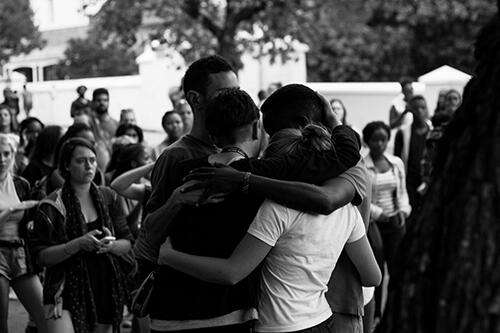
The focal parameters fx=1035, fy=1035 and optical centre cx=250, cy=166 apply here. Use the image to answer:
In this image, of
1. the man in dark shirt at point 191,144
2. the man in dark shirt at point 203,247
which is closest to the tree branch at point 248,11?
the man in dark shirt at point 191,144

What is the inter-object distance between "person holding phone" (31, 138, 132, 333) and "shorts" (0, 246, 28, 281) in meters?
0.89

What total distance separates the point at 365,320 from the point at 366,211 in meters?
1.44

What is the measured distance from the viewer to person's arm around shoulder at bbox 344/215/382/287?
3.96m

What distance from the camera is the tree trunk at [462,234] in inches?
82.9

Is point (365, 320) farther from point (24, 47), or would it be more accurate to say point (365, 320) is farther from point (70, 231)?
point (24, 47)

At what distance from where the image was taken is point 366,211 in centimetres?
429

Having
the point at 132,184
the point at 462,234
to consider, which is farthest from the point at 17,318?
the point at 462,234

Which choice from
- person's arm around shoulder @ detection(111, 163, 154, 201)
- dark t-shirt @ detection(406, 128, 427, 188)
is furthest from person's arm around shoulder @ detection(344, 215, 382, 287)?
dark t-shirt @ detection(406, 128, 427, 188)

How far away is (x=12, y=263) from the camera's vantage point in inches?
273

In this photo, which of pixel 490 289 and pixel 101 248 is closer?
pixel 490 289

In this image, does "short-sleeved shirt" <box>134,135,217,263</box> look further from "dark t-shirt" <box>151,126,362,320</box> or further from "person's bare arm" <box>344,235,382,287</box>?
"person's bare arm" <box>344,235,382,287</box>

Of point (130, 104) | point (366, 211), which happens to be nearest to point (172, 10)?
point (130, 104)

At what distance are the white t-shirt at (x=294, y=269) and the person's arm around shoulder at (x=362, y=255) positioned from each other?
0.21 meters

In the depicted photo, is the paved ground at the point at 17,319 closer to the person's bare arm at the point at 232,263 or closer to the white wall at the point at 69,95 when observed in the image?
the person's bare arm at the point at 232,263
